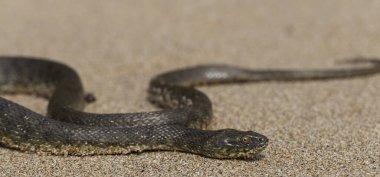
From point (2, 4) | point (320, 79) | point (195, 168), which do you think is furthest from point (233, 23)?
point (195, 168)

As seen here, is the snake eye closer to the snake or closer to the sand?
the snake

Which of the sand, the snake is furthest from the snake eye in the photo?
the sand

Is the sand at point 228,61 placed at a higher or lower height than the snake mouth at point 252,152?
higher

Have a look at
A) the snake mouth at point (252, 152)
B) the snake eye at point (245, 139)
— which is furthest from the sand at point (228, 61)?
the snake eye at point (245, 139)

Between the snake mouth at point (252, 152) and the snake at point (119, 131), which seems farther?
the snake at point (119, 131)

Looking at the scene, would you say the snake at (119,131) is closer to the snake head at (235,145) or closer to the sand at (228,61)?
the snake head at (235,145)

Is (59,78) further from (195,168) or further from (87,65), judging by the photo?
(195,168)
